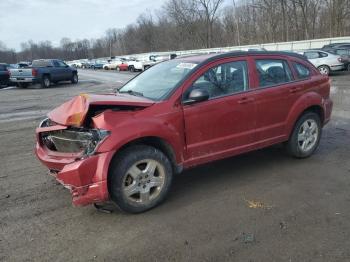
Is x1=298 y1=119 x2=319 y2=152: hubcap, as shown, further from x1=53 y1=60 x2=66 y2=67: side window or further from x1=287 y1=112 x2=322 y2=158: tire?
x1=53 y1=60 x2=66 y2=67: side window

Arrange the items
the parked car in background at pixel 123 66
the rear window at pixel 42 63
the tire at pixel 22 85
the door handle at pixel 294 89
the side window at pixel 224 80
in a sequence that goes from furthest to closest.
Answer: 1. the parked car in background at pixel 123 66
2. the tire at pixel 22 85
3. the rear window at pixel 42 63
4. the door handle at pixel 294 89
5. the side window at pixel 224 80

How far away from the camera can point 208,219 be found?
4160 millimetres

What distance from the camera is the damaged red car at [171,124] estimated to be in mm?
4082

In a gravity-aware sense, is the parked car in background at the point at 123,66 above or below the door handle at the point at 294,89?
above

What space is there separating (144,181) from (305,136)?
307 centimetres

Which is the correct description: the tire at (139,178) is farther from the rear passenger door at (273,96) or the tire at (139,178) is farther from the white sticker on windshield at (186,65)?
the rear passenger door at (273,96)

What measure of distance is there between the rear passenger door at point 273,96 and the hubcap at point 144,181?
173 cm

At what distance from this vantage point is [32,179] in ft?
18.5

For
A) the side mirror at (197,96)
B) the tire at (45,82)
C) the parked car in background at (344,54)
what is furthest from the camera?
the tire at (45,82)

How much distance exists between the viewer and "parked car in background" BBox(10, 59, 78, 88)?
929 inches

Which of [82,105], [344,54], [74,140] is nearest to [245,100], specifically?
[82,105]

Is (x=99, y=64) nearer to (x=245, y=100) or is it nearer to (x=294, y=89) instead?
(x=294, y=89)

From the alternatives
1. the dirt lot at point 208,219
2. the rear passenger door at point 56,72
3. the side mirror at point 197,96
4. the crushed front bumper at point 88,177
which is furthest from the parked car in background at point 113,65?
the crushed front bumper at point 88,177

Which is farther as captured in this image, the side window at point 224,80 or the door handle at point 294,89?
the door handle at point 294,89
